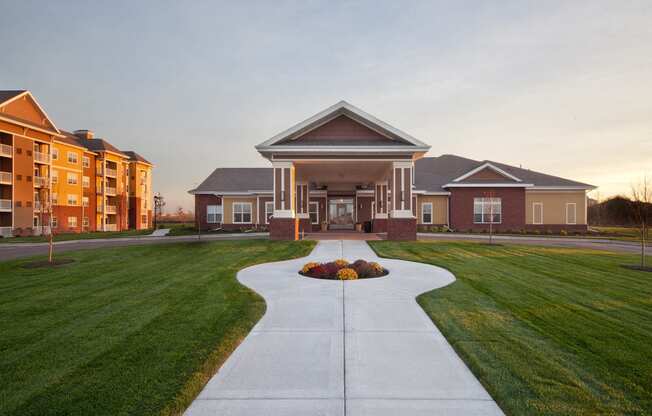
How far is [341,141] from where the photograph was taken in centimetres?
1895

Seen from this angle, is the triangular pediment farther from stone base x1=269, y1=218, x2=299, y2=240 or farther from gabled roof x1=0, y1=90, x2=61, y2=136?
stone base x1=269, y1=218, x2=299, y2=240

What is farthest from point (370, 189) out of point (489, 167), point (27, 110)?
point (27, 110)

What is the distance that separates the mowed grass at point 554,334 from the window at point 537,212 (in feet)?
71.1

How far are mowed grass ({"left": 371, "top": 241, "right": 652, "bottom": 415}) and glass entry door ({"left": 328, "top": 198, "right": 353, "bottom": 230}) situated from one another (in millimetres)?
23230

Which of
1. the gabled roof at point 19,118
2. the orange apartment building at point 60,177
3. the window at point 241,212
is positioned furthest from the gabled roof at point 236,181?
the gabled roof at point 19,118

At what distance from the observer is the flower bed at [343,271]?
30.2 feet

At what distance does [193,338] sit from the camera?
497 centimetres

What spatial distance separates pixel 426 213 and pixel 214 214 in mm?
21877

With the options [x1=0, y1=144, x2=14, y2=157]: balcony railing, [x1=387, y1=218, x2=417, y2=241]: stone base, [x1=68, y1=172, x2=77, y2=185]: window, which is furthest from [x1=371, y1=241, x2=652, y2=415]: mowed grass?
[x1=68, y1=172, x2=77, y2=185]: window

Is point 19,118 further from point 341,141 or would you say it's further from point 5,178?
point 341,141

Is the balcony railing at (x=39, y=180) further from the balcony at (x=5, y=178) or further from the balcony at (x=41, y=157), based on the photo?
the balcony at (x=5, y=178)

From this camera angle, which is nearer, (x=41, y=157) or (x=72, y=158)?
(x=41, y=157)

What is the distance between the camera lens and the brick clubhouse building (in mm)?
18484

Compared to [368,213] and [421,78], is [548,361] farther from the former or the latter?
[368,213]
